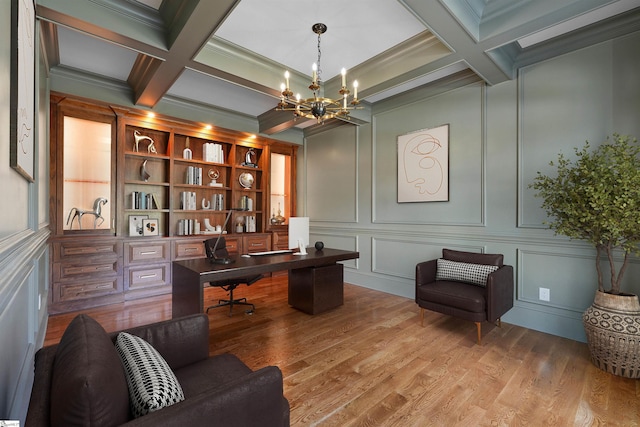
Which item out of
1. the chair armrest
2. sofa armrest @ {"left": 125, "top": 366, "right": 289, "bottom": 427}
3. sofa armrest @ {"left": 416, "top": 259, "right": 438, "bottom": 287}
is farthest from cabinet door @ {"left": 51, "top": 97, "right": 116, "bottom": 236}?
the chair armrest

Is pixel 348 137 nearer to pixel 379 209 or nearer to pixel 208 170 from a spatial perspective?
pixel 379 209

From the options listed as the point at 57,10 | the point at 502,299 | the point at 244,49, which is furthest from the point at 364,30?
the point at 502,299

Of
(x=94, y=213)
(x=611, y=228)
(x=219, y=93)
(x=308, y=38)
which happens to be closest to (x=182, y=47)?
(x=308, y=38)

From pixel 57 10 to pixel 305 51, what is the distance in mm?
2034

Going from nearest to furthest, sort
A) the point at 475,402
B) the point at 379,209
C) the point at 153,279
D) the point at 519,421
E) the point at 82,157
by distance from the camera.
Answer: the point at 519,421
the point at 475,402
the point at 82,157
the point at 153,279
the point at 379,209

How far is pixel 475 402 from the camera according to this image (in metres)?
1.88

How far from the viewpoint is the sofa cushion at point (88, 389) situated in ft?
2.39

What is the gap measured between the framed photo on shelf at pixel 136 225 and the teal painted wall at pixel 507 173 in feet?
10.7

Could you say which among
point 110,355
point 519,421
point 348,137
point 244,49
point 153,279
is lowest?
point 519,421

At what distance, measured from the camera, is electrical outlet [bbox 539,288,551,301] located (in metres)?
2.97

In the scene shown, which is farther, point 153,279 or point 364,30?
point 153,279

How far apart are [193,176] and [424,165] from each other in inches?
138

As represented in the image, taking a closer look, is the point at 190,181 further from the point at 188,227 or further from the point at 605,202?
the point at 605,202

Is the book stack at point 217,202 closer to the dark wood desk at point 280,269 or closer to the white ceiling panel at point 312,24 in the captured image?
the dark wood desk at point 280,269
